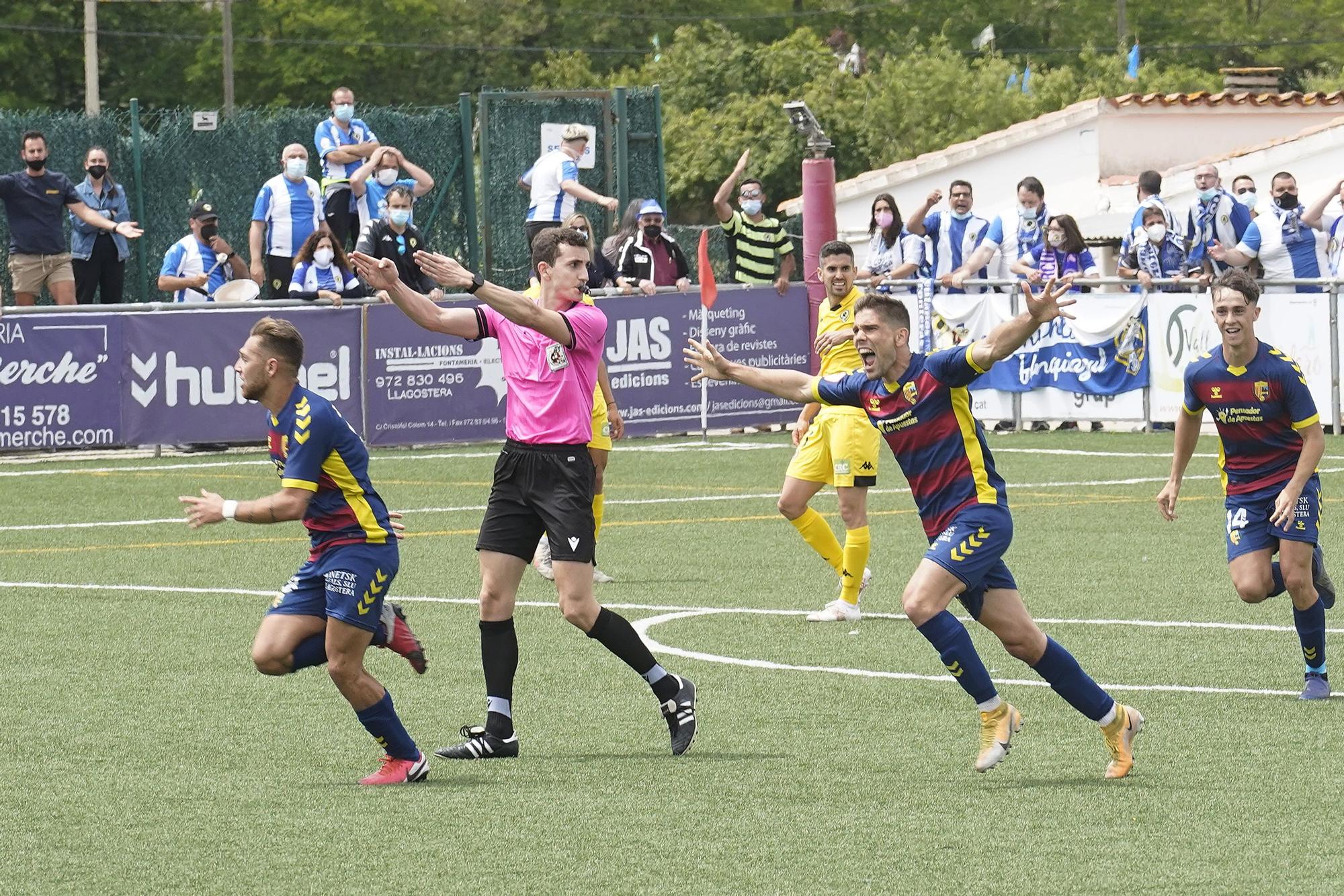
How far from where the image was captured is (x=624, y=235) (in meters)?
23.3

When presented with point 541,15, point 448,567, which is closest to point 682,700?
point 448,567

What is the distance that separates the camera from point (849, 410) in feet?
42.2

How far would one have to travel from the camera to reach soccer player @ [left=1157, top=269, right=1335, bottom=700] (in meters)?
9.93

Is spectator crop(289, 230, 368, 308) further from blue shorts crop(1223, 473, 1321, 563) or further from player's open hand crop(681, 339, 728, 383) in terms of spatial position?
player's open hand crop(681, 339, 728, 383)

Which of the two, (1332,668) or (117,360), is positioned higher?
(117,360)

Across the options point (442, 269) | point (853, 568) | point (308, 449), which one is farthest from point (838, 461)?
point (308, 449)

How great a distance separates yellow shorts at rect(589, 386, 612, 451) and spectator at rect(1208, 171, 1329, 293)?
38.1ft

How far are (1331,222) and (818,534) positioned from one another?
12429 millimetres

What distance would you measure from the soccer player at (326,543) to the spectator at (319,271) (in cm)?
1375

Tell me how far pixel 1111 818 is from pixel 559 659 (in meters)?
4.17

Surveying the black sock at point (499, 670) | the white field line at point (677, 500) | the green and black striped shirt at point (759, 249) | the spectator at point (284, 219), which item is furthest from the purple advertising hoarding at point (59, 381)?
the black sock at point (499, 670)

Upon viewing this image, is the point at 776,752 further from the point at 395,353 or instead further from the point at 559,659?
the point at 395,353

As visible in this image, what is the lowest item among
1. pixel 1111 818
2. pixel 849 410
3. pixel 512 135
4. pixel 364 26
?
pixel 1111 818

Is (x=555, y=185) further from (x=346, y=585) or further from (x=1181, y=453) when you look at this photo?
(x=346, y=585)
